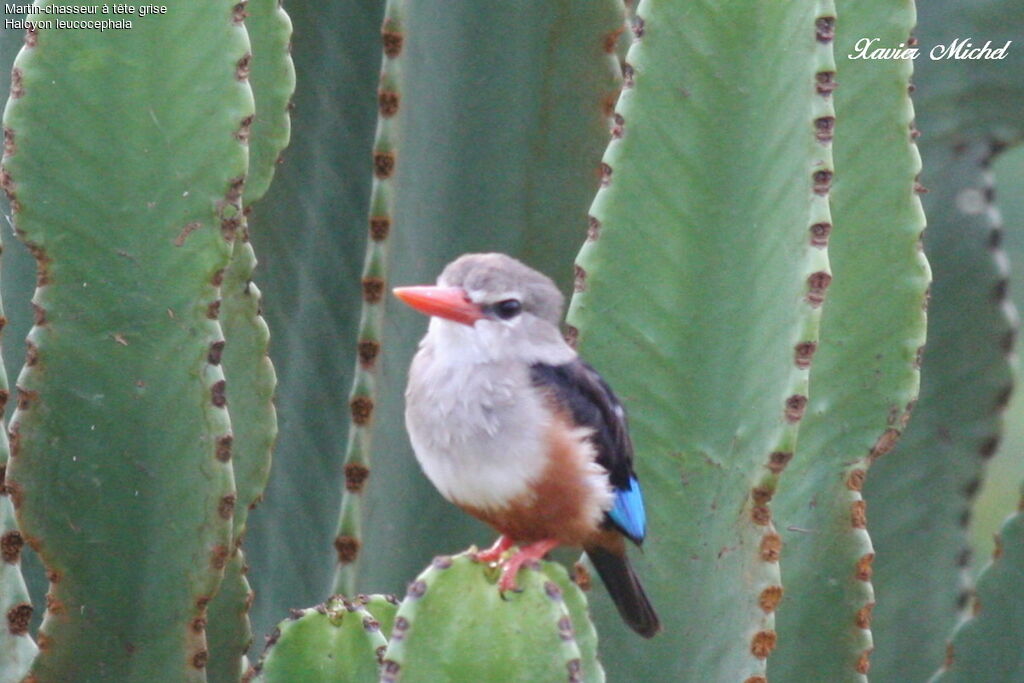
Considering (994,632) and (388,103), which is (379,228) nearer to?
(388,103)

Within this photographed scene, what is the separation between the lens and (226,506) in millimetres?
2543

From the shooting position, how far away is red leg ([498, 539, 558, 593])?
2.04 m

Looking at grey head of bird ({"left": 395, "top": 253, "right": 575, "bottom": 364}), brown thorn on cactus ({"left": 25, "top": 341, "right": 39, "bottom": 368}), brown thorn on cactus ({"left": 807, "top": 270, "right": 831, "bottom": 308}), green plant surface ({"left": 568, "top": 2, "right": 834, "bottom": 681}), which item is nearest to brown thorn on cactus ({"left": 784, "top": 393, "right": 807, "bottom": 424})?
green plant surface ({"left": 568, "top": 2, "right": 834, "bottom": 681})

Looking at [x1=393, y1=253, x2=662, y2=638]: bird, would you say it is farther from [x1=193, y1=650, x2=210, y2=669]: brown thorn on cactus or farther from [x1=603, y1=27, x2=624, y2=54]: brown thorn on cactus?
[x1=603, y1=27, x2=624, y2=54]: brown thorn on cactus

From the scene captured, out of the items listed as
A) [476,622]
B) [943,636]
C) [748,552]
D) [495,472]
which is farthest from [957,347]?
[476,622]

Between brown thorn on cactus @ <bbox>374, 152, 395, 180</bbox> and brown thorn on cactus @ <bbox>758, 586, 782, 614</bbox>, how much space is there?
1.08 m

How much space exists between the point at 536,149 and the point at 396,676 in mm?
1429

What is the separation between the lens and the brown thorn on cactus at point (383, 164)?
116 inches

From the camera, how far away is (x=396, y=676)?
6.35 feet

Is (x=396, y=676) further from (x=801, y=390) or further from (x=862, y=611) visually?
(x=862, y=611)

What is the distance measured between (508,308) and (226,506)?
1.86 ft

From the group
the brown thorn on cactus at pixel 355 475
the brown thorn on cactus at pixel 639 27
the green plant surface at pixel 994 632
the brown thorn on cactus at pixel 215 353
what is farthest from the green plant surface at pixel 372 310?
the green plant surface at pixel 994 632

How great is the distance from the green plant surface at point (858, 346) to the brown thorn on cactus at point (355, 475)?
2.53 feet

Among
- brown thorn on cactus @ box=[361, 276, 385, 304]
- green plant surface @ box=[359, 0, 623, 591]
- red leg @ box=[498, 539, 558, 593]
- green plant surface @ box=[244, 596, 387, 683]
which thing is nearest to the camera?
red leg @ box=[498, 539, 558, 593]
